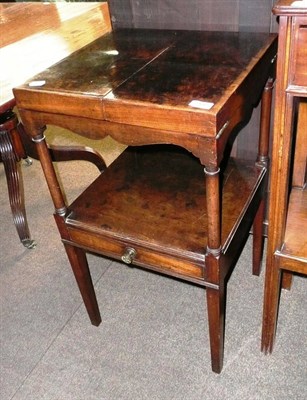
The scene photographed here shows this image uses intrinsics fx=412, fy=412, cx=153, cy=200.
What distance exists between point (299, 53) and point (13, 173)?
4.28ft

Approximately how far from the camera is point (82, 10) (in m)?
2.15

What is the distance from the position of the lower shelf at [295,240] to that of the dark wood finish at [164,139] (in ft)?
0.36

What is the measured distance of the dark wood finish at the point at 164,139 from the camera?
761 mm

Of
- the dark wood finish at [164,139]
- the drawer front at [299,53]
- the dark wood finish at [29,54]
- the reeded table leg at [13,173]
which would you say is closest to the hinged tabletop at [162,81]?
the dark wood finish at [164,139]

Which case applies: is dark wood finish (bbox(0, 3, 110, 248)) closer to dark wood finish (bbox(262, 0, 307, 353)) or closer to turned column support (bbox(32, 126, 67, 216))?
turned column support (bbox(32, 126, 67, 216))

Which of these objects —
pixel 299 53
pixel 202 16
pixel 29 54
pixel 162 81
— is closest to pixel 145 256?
pixel 162 81

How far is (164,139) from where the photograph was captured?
2.55 feet

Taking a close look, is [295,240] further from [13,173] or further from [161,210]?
[13,173]

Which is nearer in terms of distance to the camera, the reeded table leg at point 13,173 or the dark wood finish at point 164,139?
the dark wood finish at point 164,139

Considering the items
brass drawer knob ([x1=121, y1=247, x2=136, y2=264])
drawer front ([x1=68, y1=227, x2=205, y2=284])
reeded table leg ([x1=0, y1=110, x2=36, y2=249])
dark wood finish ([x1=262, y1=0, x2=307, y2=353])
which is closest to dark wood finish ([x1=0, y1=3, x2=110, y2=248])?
reeded table leg ([x1=0, y1=110, x2=36, y2=249])

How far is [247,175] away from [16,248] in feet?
3.38

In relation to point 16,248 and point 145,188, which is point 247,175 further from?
point 16,248

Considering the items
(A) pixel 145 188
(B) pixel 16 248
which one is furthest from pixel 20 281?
(A) pixel 145 188

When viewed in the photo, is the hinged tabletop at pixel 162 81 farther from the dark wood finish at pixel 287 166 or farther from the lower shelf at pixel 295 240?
the lower shelf at pixel 295 240
